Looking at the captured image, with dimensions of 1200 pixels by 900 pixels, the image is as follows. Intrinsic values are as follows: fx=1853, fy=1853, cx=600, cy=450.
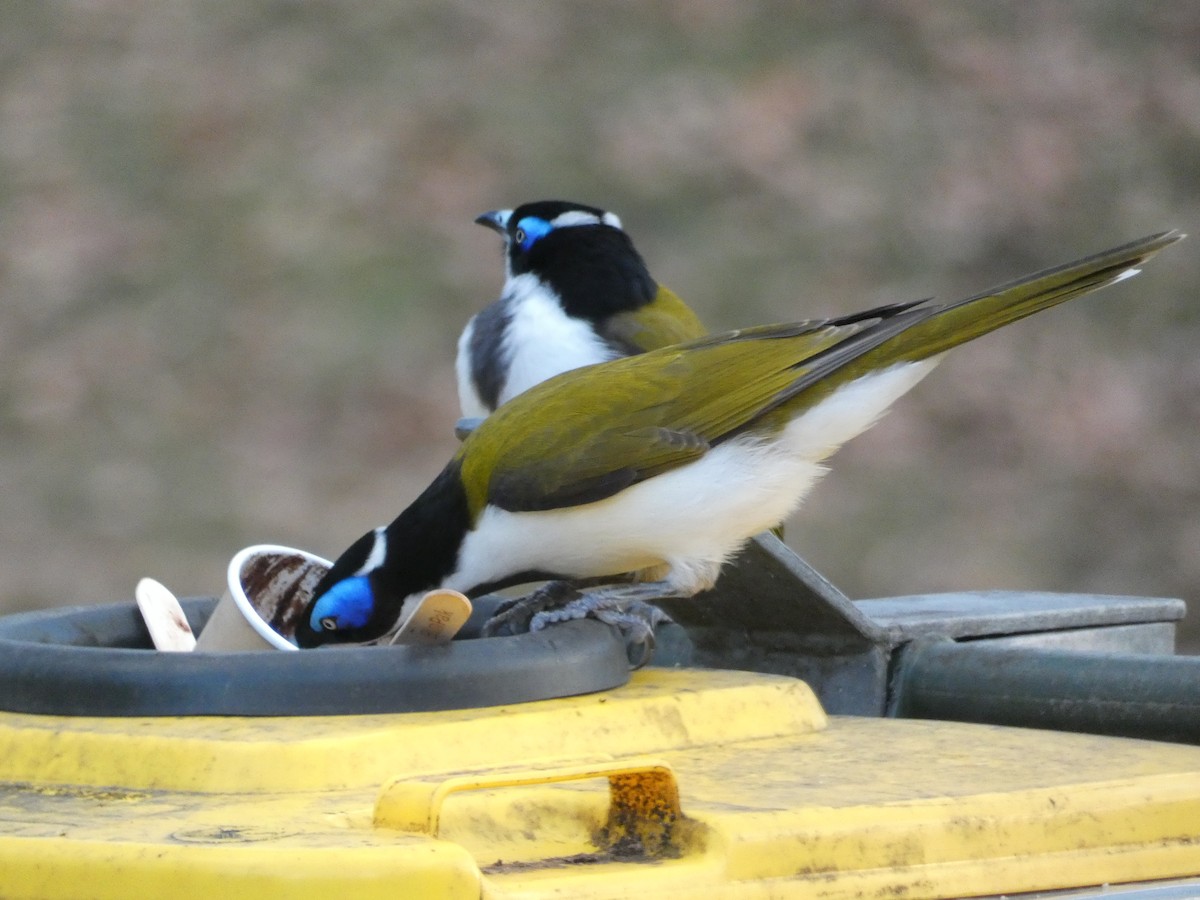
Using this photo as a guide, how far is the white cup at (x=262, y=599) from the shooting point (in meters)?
2.91

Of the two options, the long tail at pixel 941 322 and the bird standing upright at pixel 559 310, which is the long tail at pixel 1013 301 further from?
the bird standing upright at pixel 559 310

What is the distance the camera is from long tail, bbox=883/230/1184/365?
3.23 metres

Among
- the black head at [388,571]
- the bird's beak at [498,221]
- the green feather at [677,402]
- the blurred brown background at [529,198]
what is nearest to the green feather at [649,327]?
the bird's beak at [498,221]

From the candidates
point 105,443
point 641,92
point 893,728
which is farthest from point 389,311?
point 893,728

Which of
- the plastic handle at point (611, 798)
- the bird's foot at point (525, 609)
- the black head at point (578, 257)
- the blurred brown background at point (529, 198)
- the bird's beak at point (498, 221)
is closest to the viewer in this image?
the plastic handle at point (611, 798)

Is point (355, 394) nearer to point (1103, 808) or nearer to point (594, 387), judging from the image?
point (594, 387)

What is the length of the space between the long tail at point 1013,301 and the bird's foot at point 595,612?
690 millimetres

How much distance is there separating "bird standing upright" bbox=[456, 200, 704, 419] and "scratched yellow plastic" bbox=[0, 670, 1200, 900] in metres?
2.79

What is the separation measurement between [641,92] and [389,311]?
2.81 metres

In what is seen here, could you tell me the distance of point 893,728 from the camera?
2547 millimetres

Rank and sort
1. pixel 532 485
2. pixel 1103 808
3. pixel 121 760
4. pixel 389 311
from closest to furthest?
pixel 1103 808 < pixel 121 760 < pixel 532 485 < pixel 389 311

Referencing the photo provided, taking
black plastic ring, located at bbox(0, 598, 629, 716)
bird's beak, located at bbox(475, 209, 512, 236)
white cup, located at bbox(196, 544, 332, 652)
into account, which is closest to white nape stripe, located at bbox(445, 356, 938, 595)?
white cup, located at bbox(196, 544, 332, 652)

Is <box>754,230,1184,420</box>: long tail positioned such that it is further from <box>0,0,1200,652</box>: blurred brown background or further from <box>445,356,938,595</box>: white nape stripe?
<box>0,0,1200,652</box>: blurred brown background

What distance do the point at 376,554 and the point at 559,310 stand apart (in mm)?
1978
